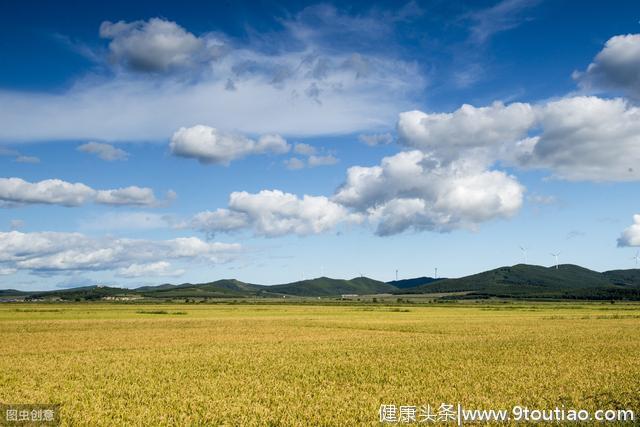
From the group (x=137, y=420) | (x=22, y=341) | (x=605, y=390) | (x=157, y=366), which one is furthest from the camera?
(x=22, y=341)

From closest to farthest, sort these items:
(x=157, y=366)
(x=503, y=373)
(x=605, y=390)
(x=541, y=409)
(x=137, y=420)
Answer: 1. (x=137, y=420)
2. (x=541, y=409)
3. (x=605, y=390)
4. (x=503, y=373)
5. (x=157, y=366)

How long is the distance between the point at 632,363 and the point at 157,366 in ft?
90.3

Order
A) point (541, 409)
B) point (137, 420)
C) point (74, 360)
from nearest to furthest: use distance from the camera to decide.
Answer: point (137, 420), point (541, 409), point (74, 360)

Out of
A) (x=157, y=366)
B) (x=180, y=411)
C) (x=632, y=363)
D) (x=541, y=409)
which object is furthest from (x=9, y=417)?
(x=632, y=363)

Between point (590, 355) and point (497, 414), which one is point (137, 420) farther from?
point (590, 355)

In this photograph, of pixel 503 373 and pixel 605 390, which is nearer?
pixel 605 390

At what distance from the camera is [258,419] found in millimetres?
17094

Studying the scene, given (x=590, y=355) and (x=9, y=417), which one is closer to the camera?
(x=9, y=417)

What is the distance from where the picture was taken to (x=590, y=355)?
33.8m

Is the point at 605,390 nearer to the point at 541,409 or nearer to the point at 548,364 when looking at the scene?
the point at 541,409

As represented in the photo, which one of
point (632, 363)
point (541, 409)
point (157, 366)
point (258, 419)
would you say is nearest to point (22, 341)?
point (157, 366)

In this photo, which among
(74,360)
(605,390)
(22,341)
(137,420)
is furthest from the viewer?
(22,341)

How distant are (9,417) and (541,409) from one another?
59.8 feet

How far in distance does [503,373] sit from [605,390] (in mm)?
5433
